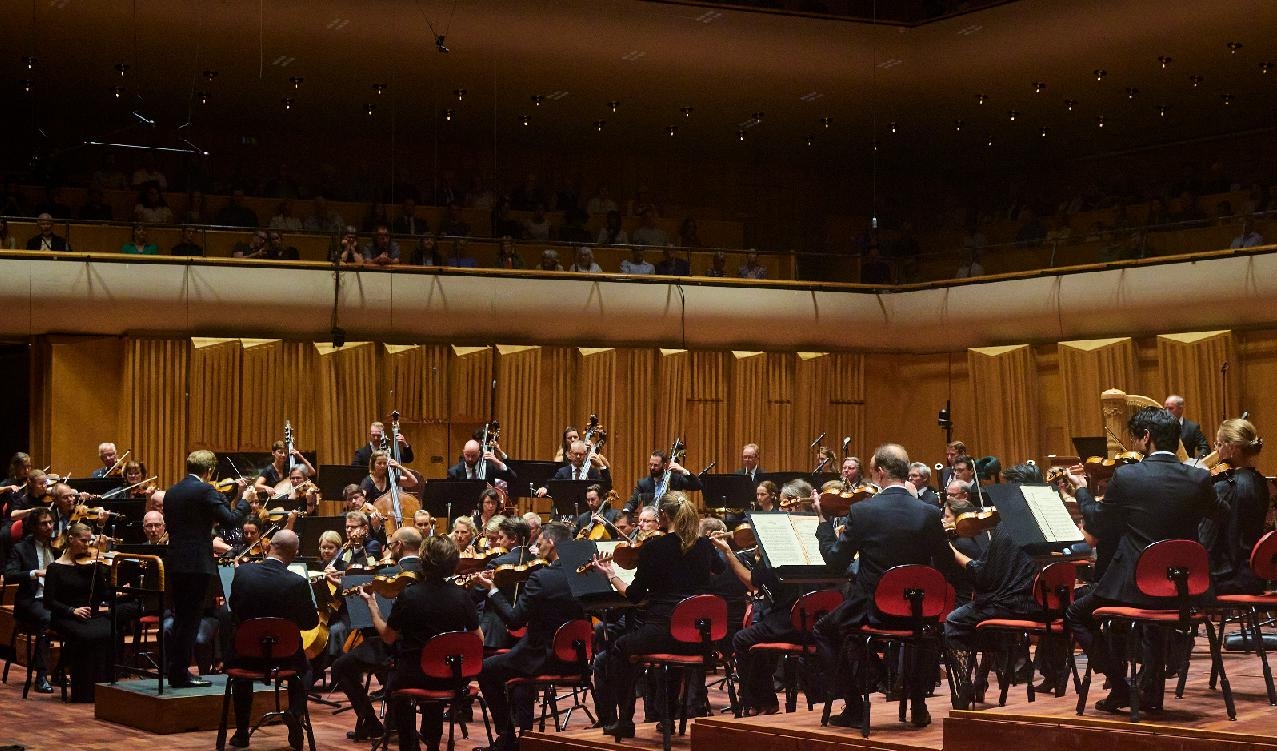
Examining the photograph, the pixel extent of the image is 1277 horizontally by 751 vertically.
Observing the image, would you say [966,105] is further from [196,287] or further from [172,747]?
[172,747]

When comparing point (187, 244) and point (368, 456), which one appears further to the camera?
point (187, 244)

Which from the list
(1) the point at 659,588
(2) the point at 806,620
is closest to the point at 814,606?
(2) the point at 806,620

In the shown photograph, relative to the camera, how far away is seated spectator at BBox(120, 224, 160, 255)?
14.6 m

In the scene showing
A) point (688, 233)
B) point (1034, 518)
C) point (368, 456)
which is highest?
point (688, 233)

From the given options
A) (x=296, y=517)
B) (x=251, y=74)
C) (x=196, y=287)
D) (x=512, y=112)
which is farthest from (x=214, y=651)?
(x=512, y=112)

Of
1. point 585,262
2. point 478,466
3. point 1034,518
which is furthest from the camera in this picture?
point 585,262

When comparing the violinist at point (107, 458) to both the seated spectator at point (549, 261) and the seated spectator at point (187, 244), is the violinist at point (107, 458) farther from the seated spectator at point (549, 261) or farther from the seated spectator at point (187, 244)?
the seated spectator at point (549, 261)

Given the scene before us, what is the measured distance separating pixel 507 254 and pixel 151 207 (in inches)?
140

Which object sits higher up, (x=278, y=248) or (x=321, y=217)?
(x=321, y=217)

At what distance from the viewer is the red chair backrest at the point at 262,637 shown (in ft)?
27.2

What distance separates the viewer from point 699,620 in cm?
775

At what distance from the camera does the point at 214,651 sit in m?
11.1

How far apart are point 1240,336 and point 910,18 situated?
4.81m

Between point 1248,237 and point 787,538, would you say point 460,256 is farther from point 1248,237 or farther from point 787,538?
point 787,538
